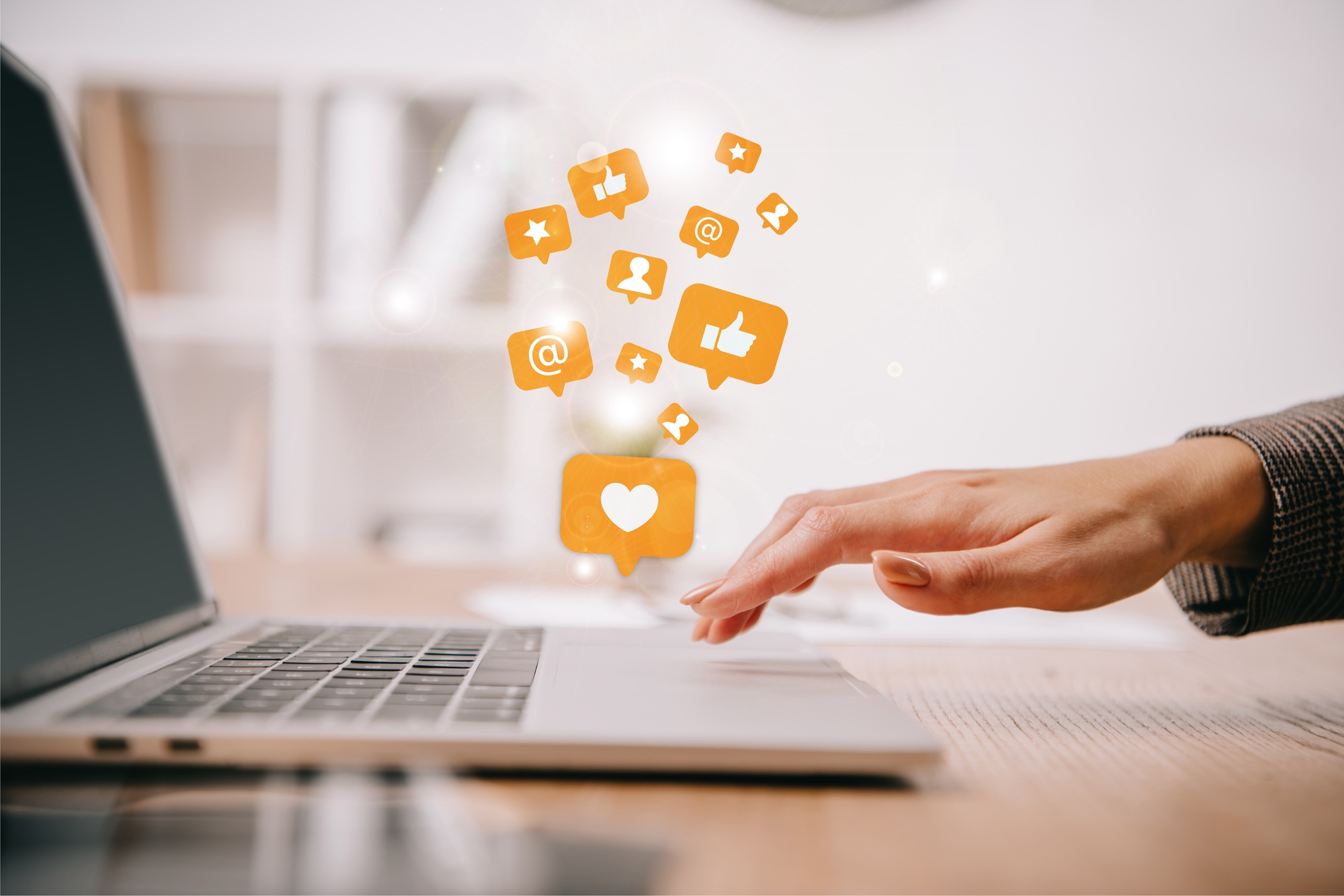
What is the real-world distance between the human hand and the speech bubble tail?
1.17 ft

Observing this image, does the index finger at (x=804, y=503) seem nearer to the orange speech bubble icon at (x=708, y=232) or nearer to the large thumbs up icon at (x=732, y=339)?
the large thumbs up icon at (x=732, y=339)

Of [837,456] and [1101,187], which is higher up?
[1101,187]

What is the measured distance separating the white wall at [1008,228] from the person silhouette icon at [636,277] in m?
0.05

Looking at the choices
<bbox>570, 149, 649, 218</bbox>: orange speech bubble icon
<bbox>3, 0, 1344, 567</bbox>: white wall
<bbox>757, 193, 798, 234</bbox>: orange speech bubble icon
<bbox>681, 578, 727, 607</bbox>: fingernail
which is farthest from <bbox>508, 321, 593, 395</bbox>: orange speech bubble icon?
<bbox>681, 578, 727, 607</bbox>: fingernail

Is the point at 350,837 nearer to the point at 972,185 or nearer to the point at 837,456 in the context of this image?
the point at 837,456

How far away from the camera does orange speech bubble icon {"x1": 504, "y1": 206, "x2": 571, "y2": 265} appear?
152cm

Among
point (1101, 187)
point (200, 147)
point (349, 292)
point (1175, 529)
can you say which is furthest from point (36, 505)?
point (1101, 187)

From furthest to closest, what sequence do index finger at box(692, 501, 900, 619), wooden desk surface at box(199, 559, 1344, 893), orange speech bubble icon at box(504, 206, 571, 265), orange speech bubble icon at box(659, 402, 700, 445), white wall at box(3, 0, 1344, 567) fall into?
1. white wall at box(3, 0, 1344, 567)
2. orange speech bubble icon at box(504, 206, 571, 265)
3. orange speech bubble icon at box(659, 402, 700, 445)
4. index finger at box(692, 501, 900, 619)
5. wooden desk surface at box(199, 559, 1344, 893)

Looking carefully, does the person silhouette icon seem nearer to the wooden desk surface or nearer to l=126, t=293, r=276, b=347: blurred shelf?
l=126, t=293, r=276, b=347: blurred shelf

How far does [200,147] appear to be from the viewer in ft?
5.86

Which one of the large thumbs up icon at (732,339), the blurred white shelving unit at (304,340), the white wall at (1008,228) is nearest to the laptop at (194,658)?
the large thumbs up icon at (732,339)

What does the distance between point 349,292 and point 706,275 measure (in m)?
0.82

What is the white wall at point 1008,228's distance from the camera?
1.74 metres

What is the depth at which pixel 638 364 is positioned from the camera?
1.56m
